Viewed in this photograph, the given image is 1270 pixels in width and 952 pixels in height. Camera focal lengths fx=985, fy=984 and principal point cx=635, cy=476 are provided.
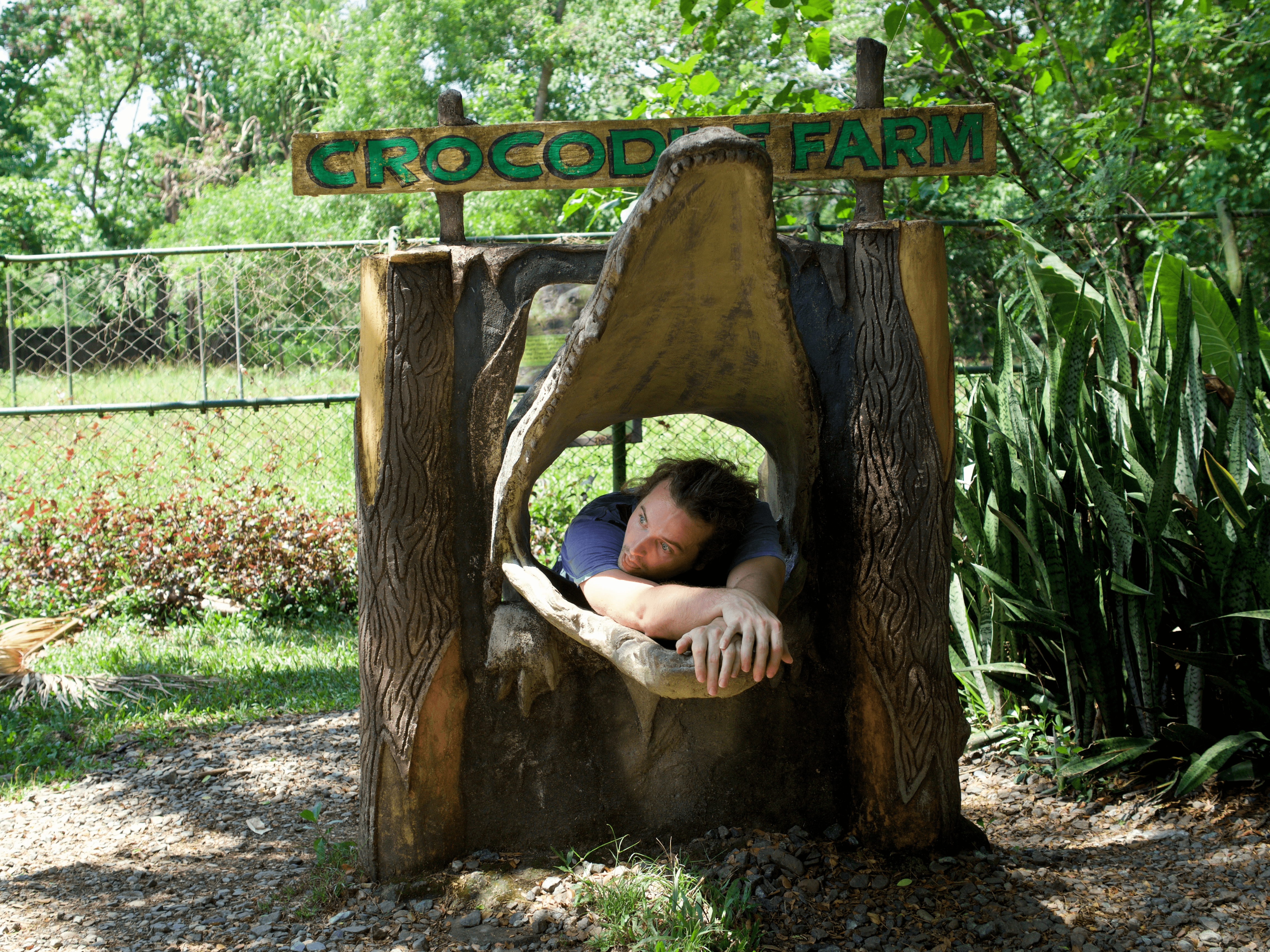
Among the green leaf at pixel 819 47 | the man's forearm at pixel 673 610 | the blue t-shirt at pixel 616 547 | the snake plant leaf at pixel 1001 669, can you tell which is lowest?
the snake plant leaf at pixel 1001 669

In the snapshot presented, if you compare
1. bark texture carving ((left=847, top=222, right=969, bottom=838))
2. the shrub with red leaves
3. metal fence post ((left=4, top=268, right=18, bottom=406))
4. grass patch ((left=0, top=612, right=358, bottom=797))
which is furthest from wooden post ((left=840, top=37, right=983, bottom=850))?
metal fence post ((left=4, top=268, right=18, bottom=406))

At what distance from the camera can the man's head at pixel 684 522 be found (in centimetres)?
240

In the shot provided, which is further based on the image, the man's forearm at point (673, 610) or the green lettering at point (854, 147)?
the green lettering at point (854, 147)

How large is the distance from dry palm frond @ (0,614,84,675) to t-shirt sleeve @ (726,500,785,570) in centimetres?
353

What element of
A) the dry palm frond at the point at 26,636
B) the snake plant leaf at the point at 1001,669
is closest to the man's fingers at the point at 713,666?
the snake plant leaf at the point at 1001,669

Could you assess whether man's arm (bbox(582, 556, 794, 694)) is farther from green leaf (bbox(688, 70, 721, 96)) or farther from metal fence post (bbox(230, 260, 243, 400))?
metal fence post (bbox(230, 260, 243, 400))

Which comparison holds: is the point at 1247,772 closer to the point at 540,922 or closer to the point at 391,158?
the point at 540,922

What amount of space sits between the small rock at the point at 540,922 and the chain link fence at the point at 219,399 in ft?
8.13

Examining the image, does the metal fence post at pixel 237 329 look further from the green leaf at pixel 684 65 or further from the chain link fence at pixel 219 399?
the green leaf at pixel 684 65

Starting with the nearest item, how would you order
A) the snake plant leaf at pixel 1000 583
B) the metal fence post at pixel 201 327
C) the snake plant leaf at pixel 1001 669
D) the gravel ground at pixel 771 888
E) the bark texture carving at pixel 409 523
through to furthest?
the gravel ground at pixel 771 888 → the bark texture carving at pixel 409 523 → the snake plant leaf at pixel 1000 583 → the snake plant leaf at pixel 1001 669 → the metal fence post at pixel 201 327

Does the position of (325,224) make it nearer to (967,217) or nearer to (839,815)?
(967,217)

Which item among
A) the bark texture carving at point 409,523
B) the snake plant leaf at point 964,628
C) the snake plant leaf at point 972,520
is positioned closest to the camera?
the bark texture carving at point 409,523

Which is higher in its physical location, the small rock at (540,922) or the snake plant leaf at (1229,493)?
the snake plant leaf at (1229,493)

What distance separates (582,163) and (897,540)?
1.30 m
